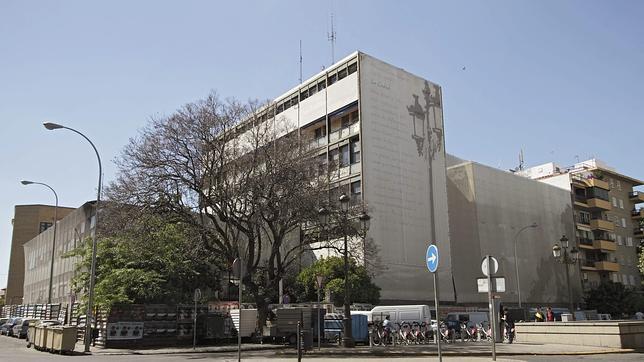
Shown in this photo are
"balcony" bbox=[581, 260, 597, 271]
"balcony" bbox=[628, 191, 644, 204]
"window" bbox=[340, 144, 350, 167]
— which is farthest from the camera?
"balcony" bbox=[628, 191, 644, 204]

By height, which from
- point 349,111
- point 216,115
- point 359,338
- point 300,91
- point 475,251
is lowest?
point 359,338

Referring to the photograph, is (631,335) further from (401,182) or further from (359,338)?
(401,182)

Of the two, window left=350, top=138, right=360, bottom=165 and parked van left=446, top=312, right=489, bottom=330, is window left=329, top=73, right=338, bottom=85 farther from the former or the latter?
parked van left=446, top=312, right=489, bottom=330

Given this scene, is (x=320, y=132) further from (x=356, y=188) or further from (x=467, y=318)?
(x=467, y=318)

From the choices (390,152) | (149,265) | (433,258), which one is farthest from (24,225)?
(433,258)

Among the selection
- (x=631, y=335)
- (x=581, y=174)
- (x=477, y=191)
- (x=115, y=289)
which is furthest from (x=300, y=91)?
(x=581, y=174)

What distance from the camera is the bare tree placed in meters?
29.5

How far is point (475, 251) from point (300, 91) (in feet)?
79.7

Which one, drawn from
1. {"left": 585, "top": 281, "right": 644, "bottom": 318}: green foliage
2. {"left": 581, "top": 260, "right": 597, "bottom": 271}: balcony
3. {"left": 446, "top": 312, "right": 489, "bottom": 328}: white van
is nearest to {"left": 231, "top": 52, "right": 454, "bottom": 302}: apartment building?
{"left": 446, "top": 312, "right": 489, "bottom": 328}: white van

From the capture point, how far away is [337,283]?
40188 millimetres

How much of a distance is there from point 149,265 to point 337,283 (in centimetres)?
1302

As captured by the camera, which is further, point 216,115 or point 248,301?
point 248,301

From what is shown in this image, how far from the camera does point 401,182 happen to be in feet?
162

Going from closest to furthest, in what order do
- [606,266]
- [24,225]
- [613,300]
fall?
[613,300]
[606,266]
[24,225]
